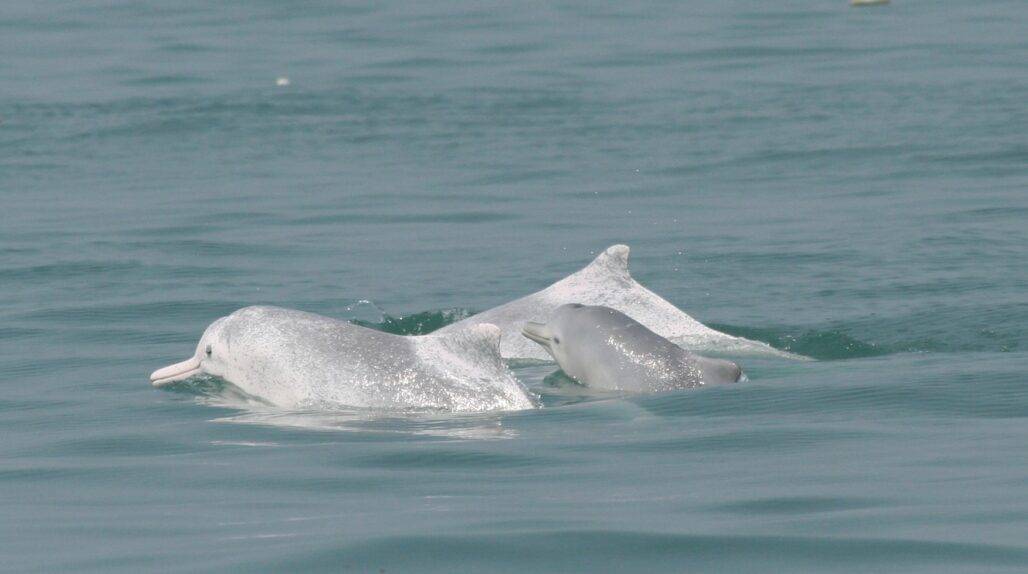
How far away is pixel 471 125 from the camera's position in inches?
917

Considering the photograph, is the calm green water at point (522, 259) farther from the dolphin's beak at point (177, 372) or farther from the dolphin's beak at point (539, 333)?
the dolphin's beak at point (539, 333)

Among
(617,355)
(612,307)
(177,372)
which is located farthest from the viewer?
(612,307)

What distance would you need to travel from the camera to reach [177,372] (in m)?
10.1

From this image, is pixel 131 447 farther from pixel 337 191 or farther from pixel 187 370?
pixel 337 191

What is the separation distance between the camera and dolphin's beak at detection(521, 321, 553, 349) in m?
11.1

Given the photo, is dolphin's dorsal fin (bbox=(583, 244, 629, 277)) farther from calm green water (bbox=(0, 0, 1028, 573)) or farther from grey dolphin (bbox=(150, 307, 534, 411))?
grey dolphin (bbox=(150, 307, 534, 411))

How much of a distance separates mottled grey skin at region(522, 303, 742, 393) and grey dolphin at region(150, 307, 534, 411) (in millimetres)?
1033

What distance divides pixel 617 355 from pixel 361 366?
186 cm

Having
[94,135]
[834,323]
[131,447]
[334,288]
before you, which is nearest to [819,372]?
[834,323]

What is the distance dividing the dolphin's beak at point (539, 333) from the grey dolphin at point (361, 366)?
4.36ft

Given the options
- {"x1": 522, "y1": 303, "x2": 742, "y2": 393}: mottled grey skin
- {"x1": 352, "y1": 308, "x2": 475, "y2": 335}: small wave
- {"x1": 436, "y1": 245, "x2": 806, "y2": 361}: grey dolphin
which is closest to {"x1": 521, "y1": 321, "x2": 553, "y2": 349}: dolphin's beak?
{"x1": 522, "y1": 303, "x2": 742, "y2": 393}: mottled grey skin

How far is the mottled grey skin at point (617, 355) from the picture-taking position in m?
10.4

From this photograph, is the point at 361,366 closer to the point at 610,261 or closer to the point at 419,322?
the point at 610,261

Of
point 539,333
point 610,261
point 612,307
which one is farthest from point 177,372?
point 610,261
